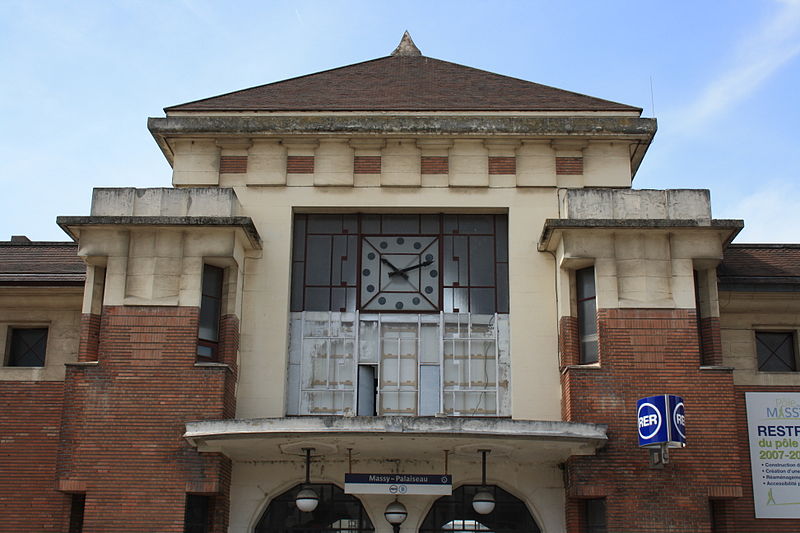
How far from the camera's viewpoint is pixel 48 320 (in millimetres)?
20641

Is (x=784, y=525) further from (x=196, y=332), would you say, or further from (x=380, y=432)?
(x=196, y=332)

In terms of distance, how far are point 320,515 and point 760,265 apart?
402 inches

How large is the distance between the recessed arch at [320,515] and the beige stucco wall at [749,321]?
304 inches

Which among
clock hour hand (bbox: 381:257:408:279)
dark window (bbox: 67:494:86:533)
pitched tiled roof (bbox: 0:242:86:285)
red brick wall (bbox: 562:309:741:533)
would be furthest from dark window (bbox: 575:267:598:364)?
pitched tiled roof (bbox: 0:242:86:285)

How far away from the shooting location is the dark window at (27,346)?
67.8ft

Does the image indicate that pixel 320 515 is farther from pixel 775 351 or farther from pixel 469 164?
pixel 775 351

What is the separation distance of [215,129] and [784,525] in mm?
12990

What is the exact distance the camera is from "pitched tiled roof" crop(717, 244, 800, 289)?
19.8 m

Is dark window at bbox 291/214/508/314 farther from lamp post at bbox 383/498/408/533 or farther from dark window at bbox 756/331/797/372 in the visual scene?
dark window at bbox 756/331/797/372

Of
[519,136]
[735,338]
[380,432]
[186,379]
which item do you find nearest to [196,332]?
[186,379]

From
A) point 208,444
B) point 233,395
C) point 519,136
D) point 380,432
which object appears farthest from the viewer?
point 519,136

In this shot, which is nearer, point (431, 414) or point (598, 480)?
point (598, 480)

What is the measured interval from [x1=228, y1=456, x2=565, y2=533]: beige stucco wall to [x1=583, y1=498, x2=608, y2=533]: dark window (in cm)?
47

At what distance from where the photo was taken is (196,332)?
1786 centimetres
